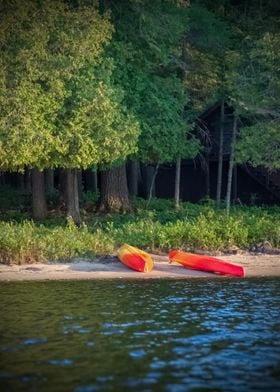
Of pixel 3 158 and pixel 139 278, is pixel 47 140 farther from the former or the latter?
pixel 139 278

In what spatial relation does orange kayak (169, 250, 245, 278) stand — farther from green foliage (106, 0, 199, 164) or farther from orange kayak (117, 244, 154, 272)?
green foliage (106, 0, 199, 164)

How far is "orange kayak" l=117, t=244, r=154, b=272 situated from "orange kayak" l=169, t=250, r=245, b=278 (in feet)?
2.79

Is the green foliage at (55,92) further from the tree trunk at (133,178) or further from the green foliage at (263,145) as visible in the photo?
the tree trunk at (133,178)

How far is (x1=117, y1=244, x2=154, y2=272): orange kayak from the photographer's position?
21906 millimetres

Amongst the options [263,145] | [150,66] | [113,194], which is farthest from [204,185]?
[263,145]

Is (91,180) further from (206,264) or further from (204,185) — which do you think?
(206,264)

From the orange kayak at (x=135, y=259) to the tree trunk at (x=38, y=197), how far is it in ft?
35.7

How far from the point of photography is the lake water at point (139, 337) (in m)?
10.5

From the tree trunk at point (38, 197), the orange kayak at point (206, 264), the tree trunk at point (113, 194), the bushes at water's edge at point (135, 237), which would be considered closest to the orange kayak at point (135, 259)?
the orange kayak at point (206, 264)

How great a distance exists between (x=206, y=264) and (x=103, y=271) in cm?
299

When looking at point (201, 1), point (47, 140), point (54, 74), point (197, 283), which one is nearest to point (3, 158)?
point (47, 140)

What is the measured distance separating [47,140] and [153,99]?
7637 mm

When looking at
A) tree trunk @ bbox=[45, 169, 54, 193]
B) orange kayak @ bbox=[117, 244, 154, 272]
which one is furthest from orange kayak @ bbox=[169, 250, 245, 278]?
→ tree trunk @ bbox=[45, 169, 54, 193]

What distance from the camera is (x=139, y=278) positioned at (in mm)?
21234
